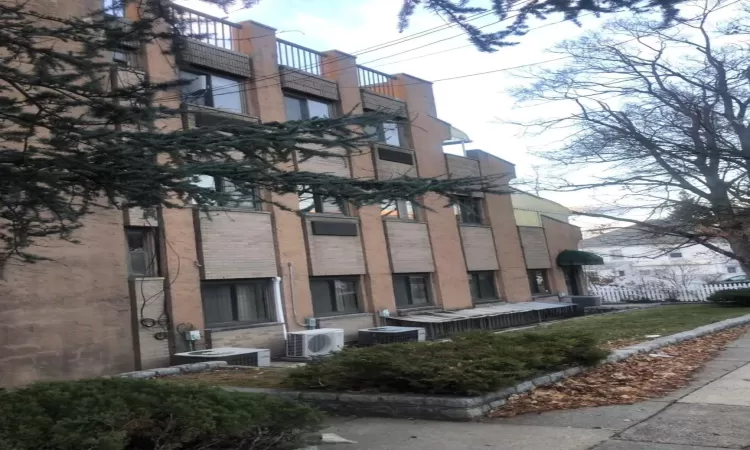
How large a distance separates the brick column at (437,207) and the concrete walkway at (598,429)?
1411 cm

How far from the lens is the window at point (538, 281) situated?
26.3m

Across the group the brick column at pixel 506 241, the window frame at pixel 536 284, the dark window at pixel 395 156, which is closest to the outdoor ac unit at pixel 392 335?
the dark window at pixel 395 156

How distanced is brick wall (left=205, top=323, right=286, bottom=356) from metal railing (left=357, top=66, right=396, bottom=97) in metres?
8.91

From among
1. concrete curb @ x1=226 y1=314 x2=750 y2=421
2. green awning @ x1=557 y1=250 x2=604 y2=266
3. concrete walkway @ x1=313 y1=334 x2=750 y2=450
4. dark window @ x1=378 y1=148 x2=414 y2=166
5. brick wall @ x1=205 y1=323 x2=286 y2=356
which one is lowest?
concrete walkway @ x1=313 y1=334 x2=750 y2=450

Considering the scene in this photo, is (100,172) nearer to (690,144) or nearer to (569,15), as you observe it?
(569,15)

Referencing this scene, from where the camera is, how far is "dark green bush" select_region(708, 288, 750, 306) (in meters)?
21.3

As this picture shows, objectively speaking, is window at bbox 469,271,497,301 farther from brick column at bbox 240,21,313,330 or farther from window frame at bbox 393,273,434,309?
brick column at bbox 240,21,313,330

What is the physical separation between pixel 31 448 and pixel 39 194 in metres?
2.55

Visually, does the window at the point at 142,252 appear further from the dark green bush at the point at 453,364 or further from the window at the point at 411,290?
the window at the point at 411,290

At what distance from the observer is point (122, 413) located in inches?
175

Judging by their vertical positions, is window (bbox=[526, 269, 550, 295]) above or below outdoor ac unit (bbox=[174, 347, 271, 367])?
above

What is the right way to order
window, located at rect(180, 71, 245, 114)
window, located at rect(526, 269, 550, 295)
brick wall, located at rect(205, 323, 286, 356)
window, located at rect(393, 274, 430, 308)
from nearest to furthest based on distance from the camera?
brick wall, located at rect(205, 323, 286, 356) < window, located at rect(180, 71, 245, 114) < window, located at rect(393, 274, 430, 308) < window, located at rect(526, 269, 550, 295)

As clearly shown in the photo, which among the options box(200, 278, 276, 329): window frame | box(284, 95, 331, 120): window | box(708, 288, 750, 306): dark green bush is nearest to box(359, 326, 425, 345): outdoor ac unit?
box(200, 278, 276, 329): window frame

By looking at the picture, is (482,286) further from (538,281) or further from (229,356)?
(229,356)
